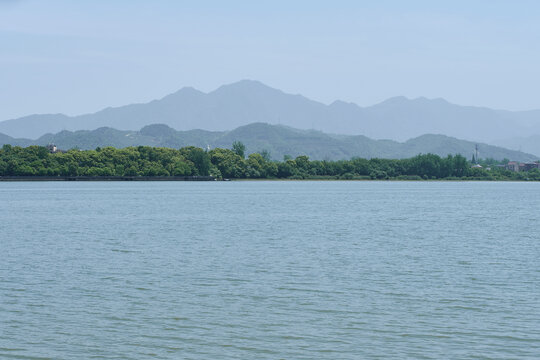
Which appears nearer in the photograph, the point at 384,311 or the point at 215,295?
the point at 384,311

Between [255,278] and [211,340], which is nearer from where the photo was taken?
[211,340]

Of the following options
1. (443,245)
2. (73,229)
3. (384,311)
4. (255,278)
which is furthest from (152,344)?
(73,229)

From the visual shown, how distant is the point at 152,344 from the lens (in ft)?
67.4

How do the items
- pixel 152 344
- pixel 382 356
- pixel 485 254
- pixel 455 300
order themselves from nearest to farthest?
1. pixel 382 356
2. pixel 152 344
3. pixel 455 300
4. pixel 485 254

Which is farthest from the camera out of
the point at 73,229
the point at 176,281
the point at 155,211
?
the point at 155,211

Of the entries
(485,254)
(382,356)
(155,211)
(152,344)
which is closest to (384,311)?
(382,356)

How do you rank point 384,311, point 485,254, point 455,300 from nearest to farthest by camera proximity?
point 384,311, point 455,300, point 485,254

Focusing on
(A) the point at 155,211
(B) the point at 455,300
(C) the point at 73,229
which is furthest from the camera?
(A) the point at 155,211

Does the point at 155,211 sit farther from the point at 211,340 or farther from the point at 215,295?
the point at 211,340

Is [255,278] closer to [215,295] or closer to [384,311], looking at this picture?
[215,295]

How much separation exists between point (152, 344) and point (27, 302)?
330 inches

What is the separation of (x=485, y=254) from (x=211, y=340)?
26128mm

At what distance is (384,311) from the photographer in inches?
974

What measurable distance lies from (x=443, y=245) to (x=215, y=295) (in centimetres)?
2442
